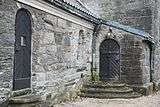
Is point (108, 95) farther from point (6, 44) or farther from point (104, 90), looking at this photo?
point (6, 44)

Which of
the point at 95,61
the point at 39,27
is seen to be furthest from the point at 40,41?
the point at 95,61

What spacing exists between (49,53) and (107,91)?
11.6 feet

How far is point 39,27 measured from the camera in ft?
24.0

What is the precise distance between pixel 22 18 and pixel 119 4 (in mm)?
8288

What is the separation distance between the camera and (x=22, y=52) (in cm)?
669

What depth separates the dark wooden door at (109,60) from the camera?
469 inches

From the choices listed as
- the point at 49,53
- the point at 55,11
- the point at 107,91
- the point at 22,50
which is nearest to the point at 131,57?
the point at 107,91

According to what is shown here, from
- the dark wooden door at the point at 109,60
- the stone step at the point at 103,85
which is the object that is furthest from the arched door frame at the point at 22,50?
the dark wooden door at the point at 109,60

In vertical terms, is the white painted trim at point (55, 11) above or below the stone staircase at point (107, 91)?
above

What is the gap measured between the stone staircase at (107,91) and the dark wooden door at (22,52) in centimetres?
384

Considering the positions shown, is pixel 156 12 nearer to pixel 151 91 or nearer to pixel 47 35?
pixel 151 91

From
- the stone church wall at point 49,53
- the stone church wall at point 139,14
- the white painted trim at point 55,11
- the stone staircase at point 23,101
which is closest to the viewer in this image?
the stone staircase at point 23,101

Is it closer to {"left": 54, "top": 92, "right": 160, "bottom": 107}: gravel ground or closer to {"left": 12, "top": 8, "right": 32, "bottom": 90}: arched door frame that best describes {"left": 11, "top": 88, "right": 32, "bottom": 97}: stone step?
{"left": 12, "top": 8, "right": 32, "bottom": 90}: arched door frame

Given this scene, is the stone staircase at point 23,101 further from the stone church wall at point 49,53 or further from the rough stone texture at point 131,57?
the rough stone texture at point 131,57
